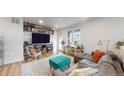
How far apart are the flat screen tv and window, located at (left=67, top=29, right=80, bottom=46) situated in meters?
0.95

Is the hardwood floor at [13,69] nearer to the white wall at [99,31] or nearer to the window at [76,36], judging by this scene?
the window at [76,36]

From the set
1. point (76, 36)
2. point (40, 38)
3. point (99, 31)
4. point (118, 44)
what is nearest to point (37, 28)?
point (40, 38)

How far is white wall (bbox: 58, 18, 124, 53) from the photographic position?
198cm

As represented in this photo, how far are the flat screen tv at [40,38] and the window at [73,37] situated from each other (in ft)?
3.13

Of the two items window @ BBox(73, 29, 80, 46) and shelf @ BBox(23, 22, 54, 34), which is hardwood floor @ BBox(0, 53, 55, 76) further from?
window @ BBox(73, 29, 80, 46)

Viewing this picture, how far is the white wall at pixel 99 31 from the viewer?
198 cm

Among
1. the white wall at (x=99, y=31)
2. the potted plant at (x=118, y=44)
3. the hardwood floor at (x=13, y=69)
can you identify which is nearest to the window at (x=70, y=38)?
the white wall at (x=99, y=31)

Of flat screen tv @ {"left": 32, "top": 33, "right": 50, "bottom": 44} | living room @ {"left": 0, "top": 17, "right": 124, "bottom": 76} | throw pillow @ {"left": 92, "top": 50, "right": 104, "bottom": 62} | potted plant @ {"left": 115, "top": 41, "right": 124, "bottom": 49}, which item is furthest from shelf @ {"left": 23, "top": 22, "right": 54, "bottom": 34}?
potted plant @ {"left": 115, "top": 41, "right": 124, "bottom": 49}

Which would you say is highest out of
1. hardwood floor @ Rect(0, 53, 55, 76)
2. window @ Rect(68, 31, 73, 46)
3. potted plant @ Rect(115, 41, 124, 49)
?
window @ Rect(68, 31, 73, 46)

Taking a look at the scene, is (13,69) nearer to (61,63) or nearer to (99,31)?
(61,63)

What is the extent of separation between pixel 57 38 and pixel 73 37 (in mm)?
612

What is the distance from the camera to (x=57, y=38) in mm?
2877
